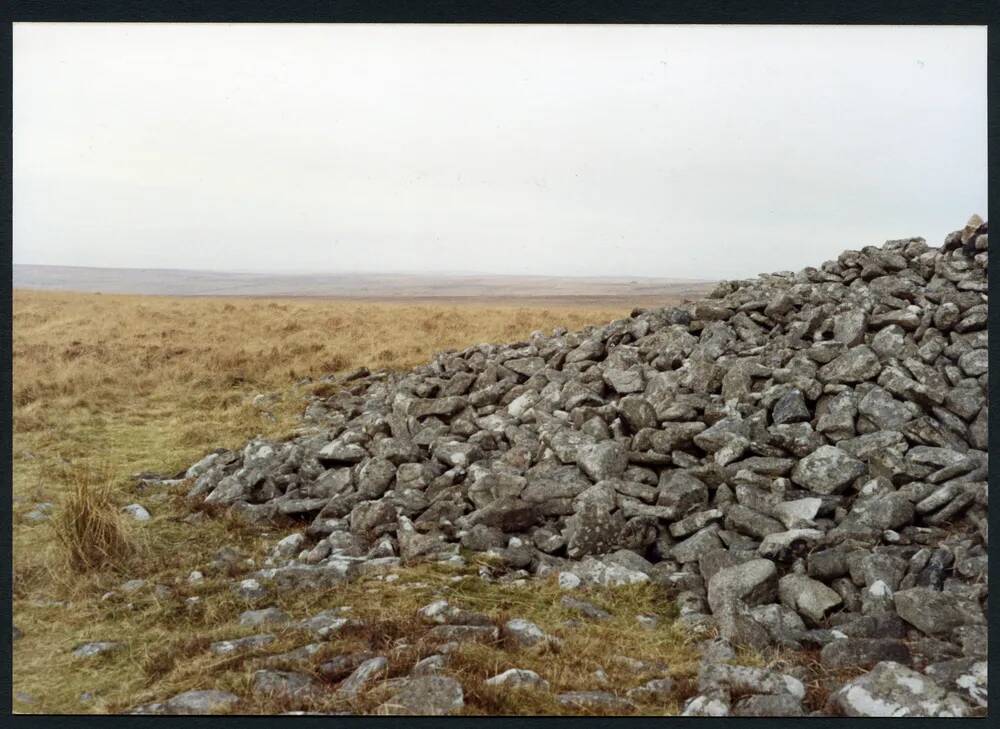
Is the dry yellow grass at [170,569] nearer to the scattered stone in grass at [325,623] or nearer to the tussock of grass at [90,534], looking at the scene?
the tussock of grass at [90,534]

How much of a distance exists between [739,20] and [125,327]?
24109 mm

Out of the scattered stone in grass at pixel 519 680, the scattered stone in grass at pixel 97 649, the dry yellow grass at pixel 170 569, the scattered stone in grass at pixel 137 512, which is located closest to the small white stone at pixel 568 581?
the dry yellow grass at pixel 170 569

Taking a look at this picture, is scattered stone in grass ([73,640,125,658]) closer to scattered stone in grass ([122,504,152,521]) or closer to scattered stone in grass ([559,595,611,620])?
scattered stone in grass ([122,504,152,521])

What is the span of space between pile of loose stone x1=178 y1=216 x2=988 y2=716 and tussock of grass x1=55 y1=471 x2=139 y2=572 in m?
1.46

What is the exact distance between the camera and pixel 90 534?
7.44 meters

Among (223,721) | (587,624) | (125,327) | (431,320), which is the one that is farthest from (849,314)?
(125,327)

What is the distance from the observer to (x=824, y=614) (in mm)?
6293

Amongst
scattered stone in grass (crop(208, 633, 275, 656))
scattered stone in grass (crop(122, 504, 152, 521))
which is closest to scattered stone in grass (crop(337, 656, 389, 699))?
scattered stone in grass (crop(208, 633, 275, 656))

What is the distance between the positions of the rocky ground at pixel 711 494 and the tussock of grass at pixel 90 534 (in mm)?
855

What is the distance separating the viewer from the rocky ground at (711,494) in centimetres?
572

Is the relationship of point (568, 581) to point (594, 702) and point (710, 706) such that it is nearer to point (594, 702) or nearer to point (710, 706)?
point (594, 702)

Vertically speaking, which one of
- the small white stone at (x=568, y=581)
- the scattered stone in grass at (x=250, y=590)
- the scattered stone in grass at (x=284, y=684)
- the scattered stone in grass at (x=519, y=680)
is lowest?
the scattered stone in grass at (x=284, y=684)

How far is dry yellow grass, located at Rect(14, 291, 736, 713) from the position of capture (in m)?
5.81

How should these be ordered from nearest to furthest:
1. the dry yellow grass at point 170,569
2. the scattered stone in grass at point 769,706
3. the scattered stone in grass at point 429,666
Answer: the scattered stone in grass at point 769,706 → the scattered stone in grass at point 429,666 → the dry yellow grass at point 170,569
